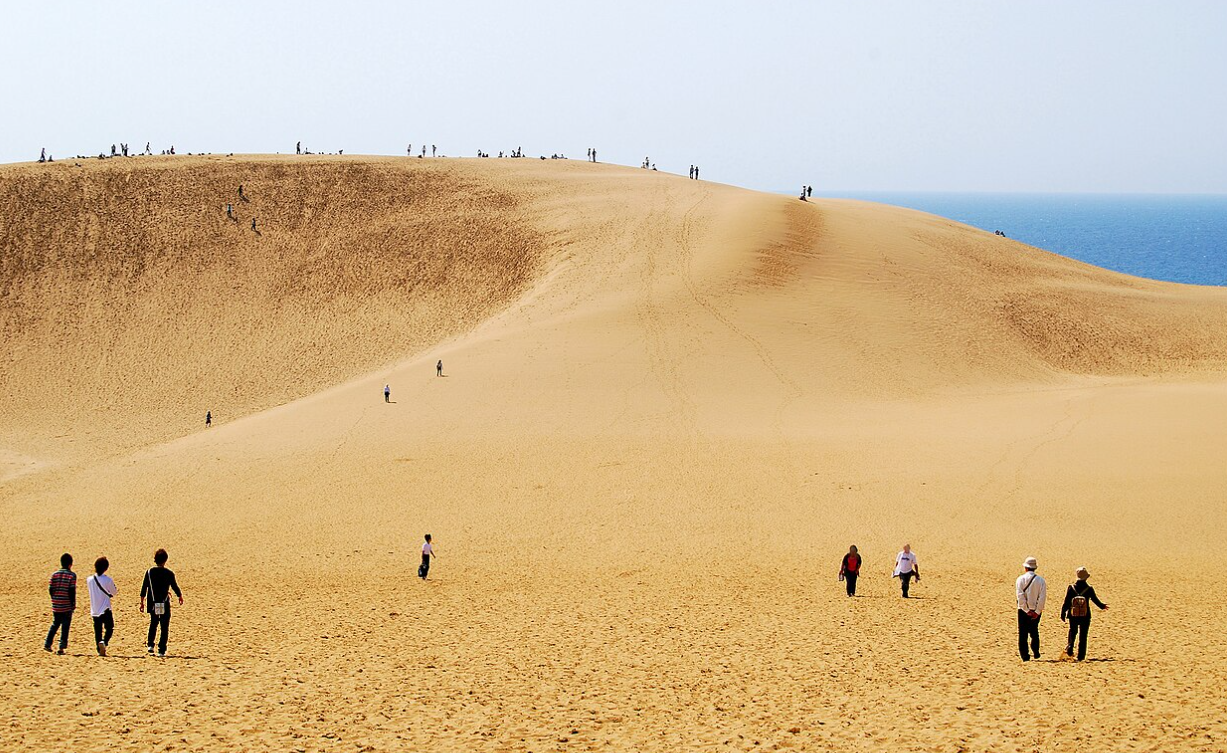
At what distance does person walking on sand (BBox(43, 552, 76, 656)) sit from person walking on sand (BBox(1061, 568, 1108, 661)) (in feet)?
43.1

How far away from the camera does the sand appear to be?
11.8 metres

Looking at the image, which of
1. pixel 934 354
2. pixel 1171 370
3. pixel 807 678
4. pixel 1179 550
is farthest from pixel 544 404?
pixel 1171 370

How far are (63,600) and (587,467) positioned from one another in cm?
1538

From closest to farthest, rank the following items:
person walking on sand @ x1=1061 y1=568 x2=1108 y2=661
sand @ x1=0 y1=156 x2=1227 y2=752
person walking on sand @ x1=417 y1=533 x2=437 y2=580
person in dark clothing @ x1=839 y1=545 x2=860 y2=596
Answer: sand @ x1=0 y1=156 x2=1227 y2=752, person walking on sand @ x1=1061 y1=568 x2=1108 y2=661, person in dark clothing @ x1=839 y1=545 x2=860 y2=596, person walking on sand @ x1=417 y1=533 x2=437 y2=580

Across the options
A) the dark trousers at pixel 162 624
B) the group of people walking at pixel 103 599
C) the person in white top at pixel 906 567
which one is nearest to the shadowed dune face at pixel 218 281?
the group of people walking at pixel 103 599

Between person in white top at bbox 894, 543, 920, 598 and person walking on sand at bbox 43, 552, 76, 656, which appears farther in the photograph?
person in white top at bbox 894, 543, 920, 598

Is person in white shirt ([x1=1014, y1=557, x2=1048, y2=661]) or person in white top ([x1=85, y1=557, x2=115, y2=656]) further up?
person in white shirt ([x1=1014, y1=557, x2=1048, y2=661])

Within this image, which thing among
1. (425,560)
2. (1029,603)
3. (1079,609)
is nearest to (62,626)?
(425,560)

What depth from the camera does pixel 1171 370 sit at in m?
39.3

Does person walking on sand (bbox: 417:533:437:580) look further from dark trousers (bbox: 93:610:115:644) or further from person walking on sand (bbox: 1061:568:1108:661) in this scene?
person walking on sand (bbox: 1061:568:1108:661)

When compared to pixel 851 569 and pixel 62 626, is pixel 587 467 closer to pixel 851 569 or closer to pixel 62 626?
pixel 851 569

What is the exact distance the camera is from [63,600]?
43.4 feet

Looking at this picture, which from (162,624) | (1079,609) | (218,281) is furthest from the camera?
(218,281)

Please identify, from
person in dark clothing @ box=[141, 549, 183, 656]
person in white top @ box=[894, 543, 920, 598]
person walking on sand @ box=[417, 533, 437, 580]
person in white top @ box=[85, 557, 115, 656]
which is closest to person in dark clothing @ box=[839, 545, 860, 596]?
person in white top @ box=[894, 543, 920, 598]
